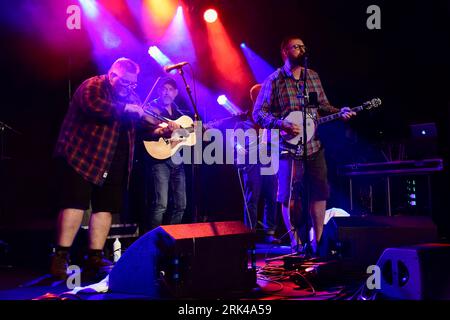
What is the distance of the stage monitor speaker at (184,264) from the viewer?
9.16 ft

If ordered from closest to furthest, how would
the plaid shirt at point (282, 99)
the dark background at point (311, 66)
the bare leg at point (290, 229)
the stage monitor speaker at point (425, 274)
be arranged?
the stage monitor speaker at point (425, 274) < the plaid shirt at point (282, 99) < the bare leg at point (290, 229) < the dark background at point (311, 66)

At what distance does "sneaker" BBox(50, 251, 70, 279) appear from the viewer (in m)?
3.50

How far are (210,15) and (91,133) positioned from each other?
4.60 m

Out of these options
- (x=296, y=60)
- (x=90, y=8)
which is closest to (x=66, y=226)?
(x=296, y=60)

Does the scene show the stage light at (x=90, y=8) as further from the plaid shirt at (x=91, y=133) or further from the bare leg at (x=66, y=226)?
the bare leg at (x=66, y=226)

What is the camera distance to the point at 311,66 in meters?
7.60

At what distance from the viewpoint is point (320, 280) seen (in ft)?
10.3

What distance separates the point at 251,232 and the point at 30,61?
430 cm

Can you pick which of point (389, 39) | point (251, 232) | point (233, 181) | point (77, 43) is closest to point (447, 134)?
point (389, 39)

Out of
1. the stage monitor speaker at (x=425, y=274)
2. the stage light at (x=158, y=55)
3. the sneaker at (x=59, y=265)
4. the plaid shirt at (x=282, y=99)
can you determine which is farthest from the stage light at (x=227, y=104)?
the stage monitor speaker at (x=425, y=274)

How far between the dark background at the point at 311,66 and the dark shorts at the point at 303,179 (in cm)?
203

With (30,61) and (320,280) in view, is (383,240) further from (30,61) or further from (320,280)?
(30,61)

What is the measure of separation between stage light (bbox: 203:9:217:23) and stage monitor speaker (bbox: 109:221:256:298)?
5.40 metres

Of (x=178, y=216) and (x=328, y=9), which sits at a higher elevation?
(x=328, y=9)
